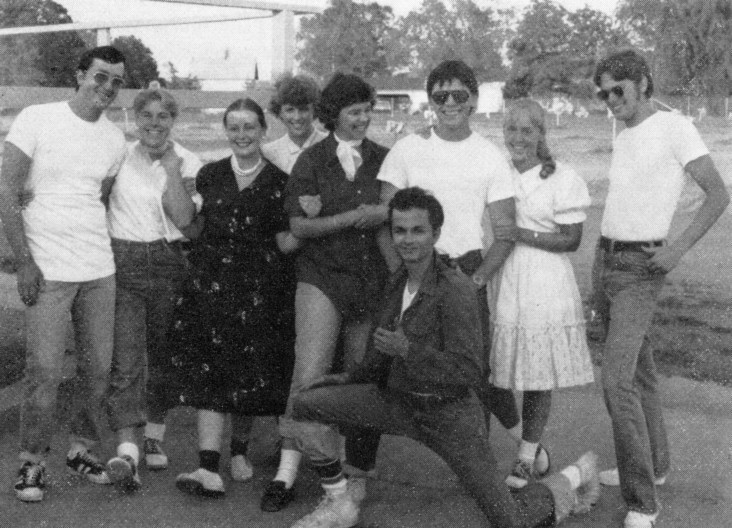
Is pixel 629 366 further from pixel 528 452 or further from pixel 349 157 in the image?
pixel 349 157

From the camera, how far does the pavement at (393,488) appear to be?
434 cm

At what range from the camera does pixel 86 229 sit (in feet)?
14.8

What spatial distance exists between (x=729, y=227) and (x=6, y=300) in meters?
8.98

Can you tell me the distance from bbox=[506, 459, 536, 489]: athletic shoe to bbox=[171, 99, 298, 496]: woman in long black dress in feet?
3.63

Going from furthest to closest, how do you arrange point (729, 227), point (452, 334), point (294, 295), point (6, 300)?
point (729, 227), point (6, 300), point (294, 295), point (452, 334)

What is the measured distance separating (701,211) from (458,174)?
39.9 inches

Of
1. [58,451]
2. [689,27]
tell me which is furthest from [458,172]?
[689,27]

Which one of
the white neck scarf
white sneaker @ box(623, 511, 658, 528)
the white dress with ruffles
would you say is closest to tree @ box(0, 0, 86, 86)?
the white neck scarf

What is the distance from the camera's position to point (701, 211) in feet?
13.7

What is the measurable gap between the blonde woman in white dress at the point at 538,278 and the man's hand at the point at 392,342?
833 mm

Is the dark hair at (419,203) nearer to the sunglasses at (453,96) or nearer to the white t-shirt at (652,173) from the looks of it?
the sunglasses at (453,96)

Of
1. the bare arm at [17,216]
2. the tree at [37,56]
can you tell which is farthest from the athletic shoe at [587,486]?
the tree at [37,56]

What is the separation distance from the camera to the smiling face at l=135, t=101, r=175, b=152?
4.76 meters

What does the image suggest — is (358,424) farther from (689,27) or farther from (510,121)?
(689,27)
